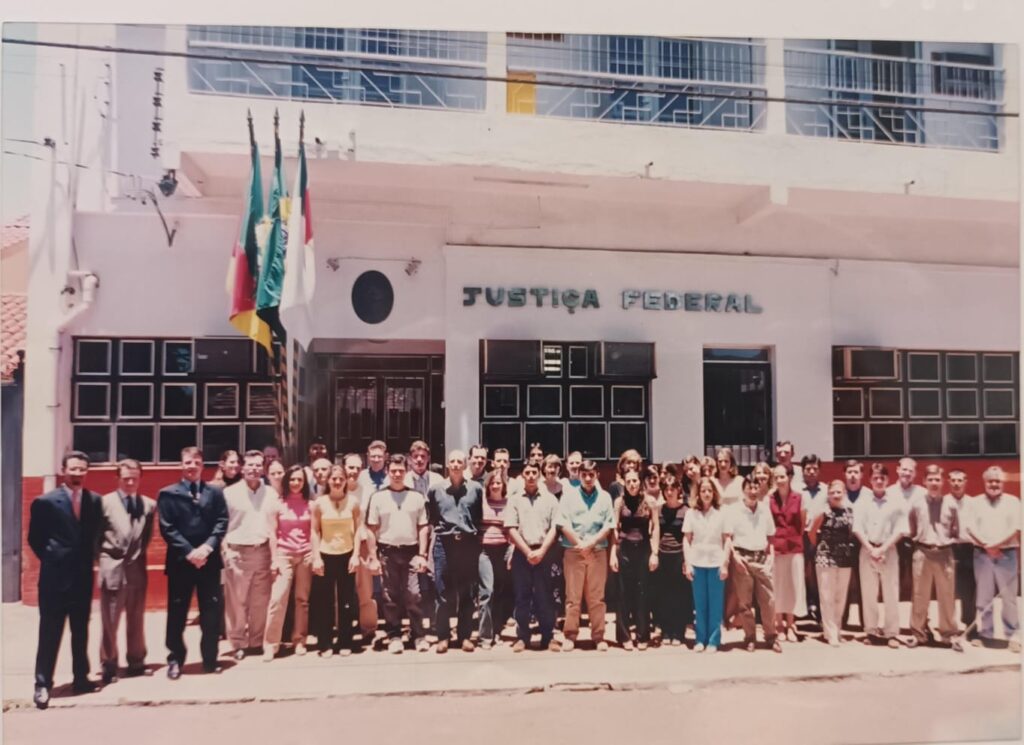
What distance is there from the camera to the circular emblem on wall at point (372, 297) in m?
5.62

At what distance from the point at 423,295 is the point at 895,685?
4630 mm

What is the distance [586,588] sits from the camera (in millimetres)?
5422

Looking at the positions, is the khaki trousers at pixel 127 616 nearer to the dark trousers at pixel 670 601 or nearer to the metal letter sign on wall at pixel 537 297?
the metal letter sign on wall at pixel 537 297

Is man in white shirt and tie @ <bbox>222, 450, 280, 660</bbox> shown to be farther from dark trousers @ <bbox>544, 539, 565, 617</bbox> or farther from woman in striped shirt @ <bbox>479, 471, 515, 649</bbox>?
dark trousers @ <bbox>544, 539, 565, 617</bbox>

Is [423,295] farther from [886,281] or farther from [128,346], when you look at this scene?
[886,281]

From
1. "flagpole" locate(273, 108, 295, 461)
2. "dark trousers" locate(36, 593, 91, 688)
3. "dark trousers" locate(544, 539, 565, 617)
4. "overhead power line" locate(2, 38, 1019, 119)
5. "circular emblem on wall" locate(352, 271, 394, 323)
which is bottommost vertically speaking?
"dark trousers" locate(36, 593, 91, 688)

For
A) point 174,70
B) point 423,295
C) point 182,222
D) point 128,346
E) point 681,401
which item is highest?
point 174,70

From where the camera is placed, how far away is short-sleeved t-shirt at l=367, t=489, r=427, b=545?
5.29m

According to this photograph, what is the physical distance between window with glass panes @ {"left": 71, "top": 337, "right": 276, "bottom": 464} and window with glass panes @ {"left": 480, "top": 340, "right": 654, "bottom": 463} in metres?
1.71

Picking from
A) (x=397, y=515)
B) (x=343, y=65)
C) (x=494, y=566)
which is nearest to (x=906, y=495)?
(x=494, y=566)

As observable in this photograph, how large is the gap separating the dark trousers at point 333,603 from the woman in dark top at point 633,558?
6.39 feet

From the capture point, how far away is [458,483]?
5379 mm

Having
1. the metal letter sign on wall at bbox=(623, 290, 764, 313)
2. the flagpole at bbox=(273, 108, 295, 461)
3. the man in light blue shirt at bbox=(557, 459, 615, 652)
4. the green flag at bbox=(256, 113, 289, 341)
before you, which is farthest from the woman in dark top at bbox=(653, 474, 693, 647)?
the green flag at bbox=(256, 113, 289, 341)

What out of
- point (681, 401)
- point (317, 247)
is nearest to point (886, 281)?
point (681, 401)
